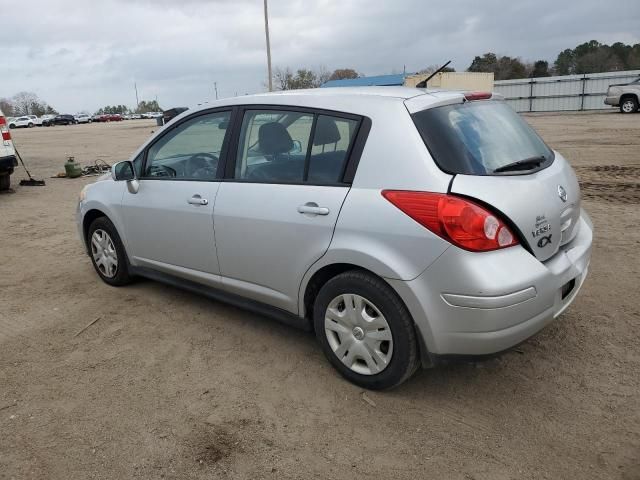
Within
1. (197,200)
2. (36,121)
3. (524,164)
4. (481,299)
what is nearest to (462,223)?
(481,299)

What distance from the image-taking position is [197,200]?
3678 millimetres

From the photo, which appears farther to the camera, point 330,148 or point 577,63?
point 577,63

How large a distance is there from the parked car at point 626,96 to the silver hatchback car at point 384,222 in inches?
990

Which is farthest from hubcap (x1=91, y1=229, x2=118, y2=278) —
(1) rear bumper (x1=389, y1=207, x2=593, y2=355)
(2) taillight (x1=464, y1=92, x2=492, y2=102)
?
(2) taillight (x1=464, y1=92, x2=492, y2=102)

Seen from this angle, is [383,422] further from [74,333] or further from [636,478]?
[74,333]

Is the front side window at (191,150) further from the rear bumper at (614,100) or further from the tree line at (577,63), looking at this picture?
the tree line at (577,63)

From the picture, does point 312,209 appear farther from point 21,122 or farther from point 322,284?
point 21,122

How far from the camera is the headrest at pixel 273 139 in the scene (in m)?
3.35

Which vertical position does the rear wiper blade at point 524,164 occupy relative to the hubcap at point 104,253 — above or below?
above

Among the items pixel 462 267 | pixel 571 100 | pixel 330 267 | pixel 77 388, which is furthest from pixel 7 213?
pixel 571 100

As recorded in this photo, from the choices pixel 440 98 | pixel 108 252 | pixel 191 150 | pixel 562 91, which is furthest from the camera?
pixel 562 91

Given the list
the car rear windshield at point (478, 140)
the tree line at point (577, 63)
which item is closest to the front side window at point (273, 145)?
the car rear windshield at point (478, 140)

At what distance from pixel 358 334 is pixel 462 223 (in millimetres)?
879

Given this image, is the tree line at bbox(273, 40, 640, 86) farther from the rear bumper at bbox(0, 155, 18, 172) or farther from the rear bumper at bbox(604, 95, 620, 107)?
the rear bumper at bbox(0, 155, 18, 172)
